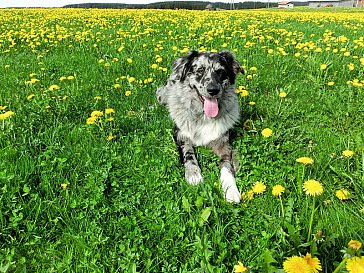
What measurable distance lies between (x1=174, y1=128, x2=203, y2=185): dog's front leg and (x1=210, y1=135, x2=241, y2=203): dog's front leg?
25 centimetres

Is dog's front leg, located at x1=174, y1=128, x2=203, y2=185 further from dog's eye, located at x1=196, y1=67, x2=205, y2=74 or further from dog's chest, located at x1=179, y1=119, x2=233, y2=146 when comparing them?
dog's eye, located at x1=196, y1=67, x2=205, y2=74

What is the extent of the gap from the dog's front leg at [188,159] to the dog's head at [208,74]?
0.47 metres

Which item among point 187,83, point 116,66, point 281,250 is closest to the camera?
point 281,250

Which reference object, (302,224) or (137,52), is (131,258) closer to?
(302,224)

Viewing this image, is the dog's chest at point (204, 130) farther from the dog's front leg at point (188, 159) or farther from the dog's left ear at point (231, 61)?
the dog's left ear at point (231, 61)

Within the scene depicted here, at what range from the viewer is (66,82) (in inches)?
218

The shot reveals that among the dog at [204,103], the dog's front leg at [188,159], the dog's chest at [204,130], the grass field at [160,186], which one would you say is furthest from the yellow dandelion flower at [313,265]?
the dog's chest at [204,130]

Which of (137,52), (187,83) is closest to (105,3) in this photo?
(137,52)

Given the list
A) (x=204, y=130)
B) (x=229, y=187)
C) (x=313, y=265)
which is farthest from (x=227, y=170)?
(x=313, y=265)

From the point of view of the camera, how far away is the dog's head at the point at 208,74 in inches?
150

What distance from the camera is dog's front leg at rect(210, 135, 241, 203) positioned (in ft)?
9.22

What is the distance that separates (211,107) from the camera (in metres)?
3.90

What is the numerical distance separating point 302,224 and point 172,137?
1.94m

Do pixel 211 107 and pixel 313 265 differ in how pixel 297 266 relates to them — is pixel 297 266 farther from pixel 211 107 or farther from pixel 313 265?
pixel 211 107
